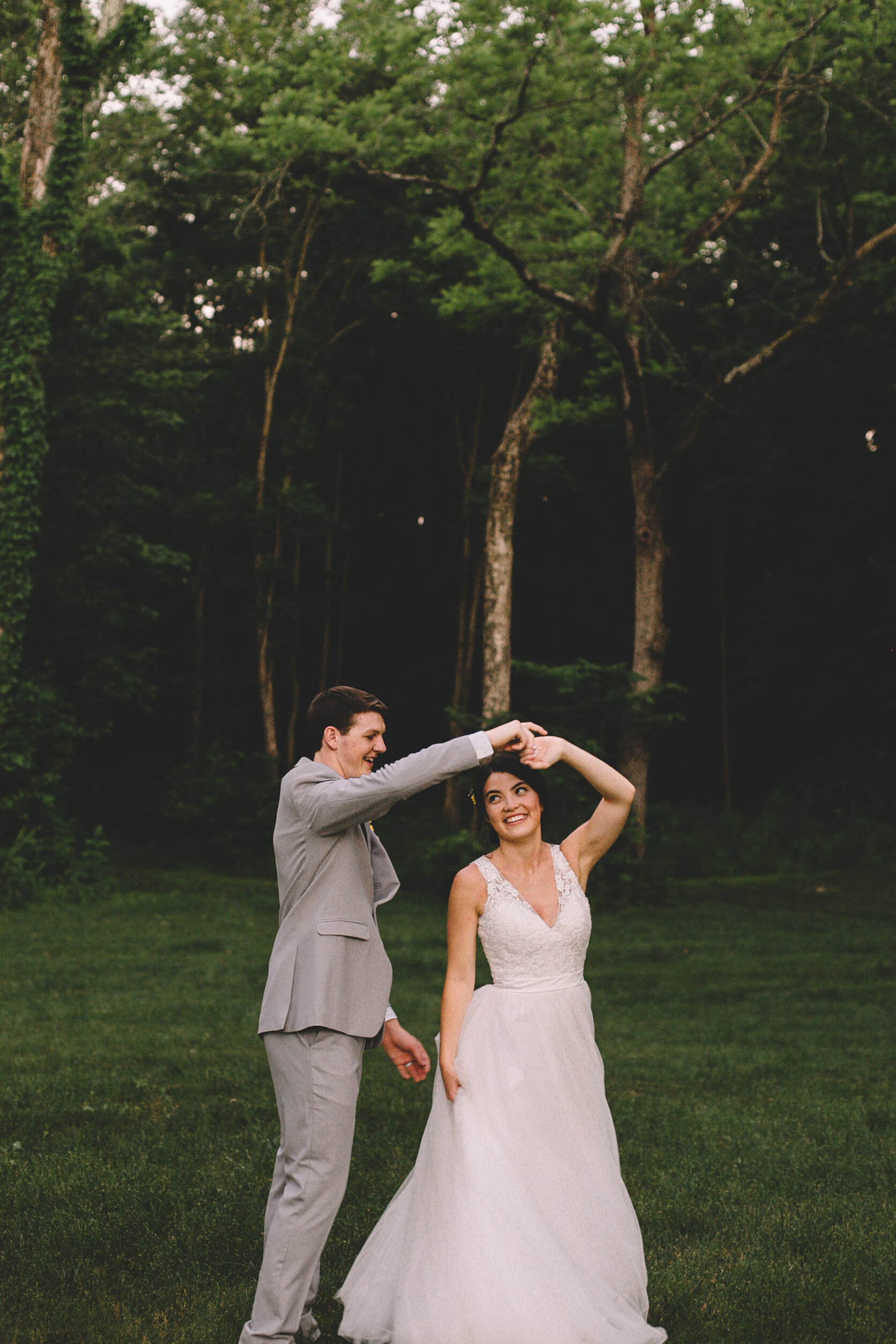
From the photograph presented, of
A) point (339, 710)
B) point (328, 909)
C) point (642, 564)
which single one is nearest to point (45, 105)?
point (642, 564)

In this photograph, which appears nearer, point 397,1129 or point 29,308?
point 397,1129

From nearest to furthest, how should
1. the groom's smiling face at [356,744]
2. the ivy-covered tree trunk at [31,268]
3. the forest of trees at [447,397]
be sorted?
the groom's smiling face at [356,744], the forest of trees at [447,397], the ivy-covered tree trunk at [31,268]

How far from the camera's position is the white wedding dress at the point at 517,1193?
3857mm

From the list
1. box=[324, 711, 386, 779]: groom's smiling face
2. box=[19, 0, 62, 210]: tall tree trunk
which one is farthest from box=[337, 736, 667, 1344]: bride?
box=[19, 0, 62, 210]: tall tree trunk

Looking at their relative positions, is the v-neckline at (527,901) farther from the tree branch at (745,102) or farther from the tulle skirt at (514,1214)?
the tree branch at (745,102)

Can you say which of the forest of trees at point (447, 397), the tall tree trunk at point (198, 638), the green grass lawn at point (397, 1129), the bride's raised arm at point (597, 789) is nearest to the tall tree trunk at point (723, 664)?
the forest of trees at point (447, 397)

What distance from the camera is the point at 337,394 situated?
99.7 feet

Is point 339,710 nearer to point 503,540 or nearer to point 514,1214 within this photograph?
point 514,1214

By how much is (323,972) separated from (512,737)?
0.95 m

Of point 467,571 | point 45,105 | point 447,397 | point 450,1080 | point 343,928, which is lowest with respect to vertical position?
point 450,1080

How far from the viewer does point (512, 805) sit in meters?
4.37

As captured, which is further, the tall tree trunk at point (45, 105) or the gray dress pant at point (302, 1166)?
the tall tree trunk at point (45, 105)

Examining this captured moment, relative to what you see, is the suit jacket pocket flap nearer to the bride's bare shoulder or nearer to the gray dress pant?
the gray dress pant

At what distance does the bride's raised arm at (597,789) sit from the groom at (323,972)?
0.13 metres
